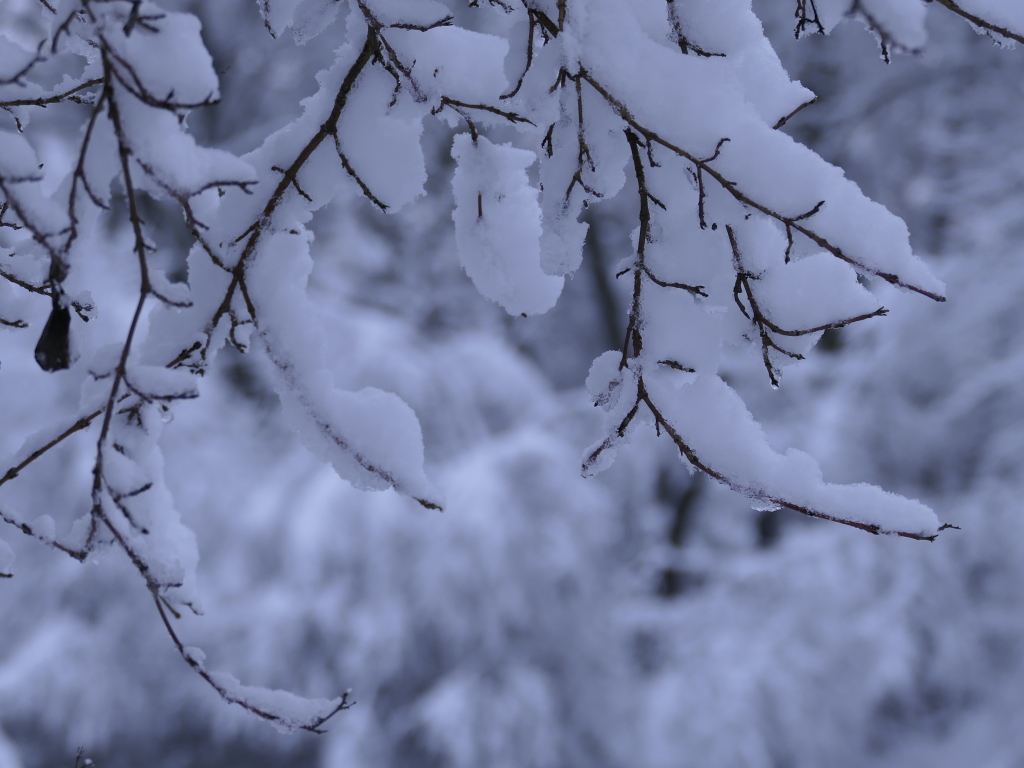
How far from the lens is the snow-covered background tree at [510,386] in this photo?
0.68 m

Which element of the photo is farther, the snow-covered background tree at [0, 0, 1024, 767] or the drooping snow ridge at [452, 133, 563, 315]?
the drooping snow ridge at [452, 133, 563, 315]

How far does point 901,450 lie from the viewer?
4.02 meters

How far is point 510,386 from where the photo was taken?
479 cm

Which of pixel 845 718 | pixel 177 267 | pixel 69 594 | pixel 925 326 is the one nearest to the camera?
pixel 845 718

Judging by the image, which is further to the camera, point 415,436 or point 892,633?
point 892,633

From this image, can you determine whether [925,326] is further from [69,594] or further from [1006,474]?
[69,594]

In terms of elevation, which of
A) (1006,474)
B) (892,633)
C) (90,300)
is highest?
(1006,474)

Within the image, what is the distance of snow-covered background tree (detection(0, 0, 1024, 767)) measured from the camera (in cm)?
68

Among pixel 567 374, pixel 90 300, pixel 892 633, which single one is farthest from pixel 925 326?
pixel 90 300

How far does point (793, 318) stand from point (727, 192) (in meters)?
0.14

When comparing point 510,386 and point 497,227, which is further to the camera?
point 510,386

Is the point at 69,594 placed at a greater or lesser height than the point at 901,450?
lesser

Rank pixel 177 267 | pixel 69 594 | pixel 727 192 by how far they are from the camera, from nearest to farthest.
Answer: pixel 727 192, pixel 69 594, pixel 177 267

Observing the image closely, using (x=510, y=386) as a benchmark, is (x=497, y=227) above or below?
below
